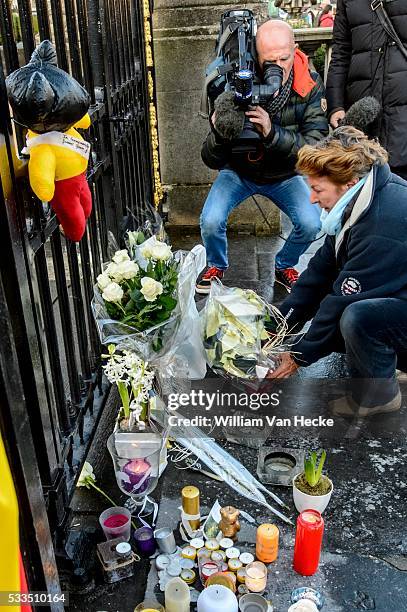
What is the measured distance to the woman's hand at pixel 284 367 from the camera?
3152 mm

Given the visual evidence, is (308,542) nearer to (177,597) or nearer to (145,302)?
(177,597)

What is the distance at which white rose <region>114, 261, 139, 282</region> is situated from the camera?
2.51 metres

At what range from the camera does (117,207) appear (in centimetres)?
351

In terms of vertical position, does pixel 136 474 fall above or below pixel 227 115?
below

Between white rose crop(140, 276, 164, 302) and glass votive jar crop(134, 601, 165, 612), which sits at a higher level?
white rose crop(140, 276, 164, 302)

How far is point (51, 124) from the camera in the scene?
5.64 feet

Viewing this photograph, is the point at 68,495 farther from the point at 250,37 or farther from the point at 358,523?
the point at 250,37

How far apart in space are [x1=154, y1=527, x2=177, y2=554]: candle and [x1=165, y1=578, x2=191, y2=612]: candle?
0.25m

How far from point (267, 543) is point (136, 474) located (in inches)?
24.4

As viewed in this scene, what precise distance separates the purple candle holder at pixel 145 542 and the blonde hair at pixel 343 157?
73.1 inches

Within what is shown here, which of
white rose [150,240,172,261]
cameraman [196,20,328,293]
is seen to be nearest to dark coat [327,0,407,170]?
cameraman [196,20,328,293]

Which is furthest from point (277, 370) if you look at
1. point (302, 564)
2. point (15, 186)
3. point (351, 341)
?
point (15, 186)

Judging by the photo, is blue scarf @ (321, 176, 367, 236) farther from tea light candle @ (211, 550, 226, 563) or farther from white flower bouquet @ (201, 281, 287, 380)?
tea light candle @ (211, 550, 226, 563)

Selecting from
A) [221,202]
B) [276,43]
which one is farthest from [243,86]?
[221,202]
